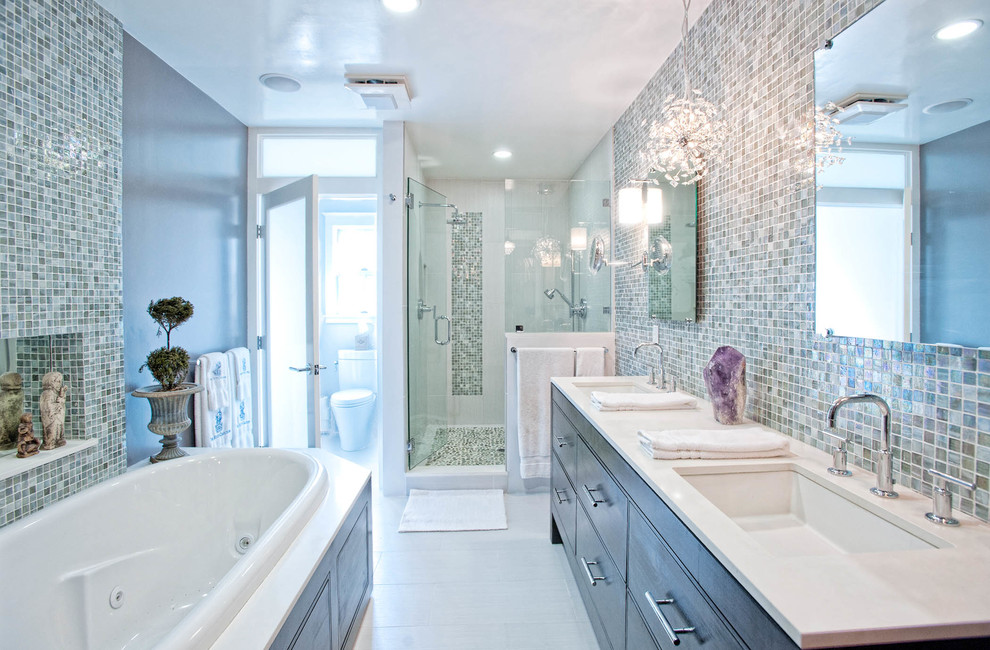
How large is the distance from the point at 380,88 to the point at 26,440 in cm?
214

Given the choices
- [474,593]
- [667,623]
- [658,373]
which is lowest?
[474,593]

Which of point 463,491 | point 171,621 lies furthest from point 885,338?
point 463,491

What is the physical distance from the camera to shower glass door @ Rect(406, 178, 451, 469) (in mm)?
3169

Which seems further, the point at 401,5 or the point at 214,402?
the point at 214,402

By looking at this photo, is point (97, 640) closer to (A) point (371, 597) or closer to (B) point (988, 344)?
(A) point (371, 597)

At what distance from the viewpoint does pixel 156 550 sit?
5.60 ft

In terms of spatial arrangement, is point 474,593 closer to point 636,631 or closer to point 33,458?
point 636,631

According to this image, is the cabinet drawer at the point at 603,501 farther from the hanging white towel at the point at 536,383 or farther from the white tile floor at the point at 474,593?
the hanging white towel at the point at 536,383

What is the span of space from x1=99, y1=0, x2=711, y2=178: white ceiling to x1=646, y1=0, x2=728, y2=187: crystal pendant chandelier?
16.3 inches

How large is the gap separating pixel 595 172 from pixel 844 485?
9.62 feet

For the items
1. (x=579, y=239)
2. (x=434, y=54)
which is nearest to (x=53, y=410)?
(x=434, y=54)

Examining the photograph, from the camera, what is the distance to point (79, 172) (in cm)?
174

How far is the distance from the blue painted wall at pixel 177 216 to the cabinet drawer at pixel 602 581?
83.2 inches

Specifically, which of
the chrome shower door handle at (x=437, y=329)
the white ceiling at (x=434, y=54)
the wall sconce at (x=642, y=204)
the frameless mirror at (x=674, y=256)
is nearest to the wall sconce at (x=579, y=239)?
the wall sconce at (x=642, y=204)
